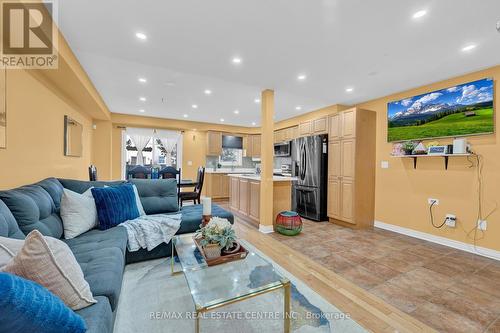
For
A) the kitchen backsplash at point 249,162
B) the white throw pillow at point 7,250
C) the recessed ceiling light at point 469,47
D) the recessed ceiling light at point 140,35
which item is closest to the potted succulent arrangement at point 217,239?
the white throw pillow at point 7,250

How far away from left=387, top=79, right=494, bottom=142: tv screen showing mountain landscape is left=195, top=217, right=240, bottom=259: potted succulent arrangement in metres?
3.58

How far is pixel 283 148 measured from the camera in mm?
5766

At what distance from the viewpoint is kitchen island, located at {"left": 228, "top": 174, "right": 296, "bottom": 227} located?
153 inches

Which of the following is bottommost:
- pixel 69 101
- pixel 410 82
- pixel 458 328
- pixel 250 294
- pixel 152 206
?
pixel 458 328

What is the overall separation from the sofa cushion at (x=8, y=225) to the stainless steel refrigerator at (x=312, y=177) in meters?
4.12

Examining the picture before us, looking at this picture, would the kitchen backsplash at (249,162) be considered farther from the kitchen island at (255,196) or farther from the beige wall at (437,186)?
the beige wall at (437,186)

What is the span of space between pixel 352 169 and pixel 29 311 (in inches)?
164

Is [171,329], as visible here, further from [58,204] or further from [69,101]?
[69,101]

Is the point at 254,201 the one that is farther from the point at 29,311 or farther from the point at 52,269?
the point at 29,311

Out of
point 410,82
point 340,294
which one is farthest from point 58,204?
point 410,82

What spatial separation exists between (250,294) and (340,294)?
3.52 ft

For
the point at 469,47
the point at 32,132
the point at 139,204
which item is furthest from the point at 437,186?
the point at 32,132

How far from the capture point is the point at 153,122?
6.10 metres

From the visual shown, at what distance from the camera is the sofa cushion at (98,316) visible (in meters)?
0.97
